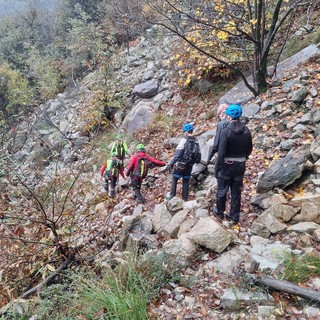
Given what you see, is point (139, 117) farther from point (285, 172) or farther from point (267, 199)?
point (267, 199)

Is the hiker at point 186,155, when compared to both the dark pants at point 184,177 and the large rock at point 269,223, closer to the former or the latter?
the dark pants at point 184,177

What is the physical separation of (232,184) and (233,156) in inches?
19.4

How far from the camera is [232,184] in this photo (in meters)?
4.97

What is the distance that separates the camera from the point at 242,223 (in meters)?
5.00

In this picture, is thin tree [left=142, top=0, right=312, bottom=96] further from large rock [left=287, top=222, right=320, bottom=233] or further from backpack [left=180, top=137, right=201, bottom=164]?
large rock [left=287, top=222, right=320, bottom=233]

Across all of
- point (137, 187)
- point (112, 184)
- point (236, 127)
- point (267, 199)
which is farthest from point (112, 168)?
point (267, 199)

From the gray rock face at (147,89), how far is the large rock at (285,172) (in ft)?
30.3

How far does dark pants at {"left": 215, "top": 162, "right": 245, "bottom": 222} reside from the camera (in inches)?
190

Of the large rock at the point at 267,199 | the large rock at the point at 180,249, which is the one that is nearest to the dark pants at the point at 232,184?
the large rock at the point at 267,199

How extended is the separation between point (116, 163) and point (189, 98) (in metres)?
5.41

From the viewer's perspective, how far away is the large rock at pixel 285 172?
16.8ft

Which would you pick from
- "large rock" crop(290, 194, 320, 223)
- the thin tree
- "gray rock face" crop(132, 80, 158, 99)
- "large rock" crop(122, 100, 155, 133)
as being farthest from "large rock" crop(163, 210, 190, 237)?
"gray rock face" crop(132, 80, 158, 99)

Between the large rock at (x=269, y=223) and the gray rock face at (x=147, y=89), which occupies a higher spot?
the gray rock face at (x=147, y=89)

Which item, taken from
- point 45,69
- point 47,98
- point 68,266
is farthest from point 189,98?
point 45,69
